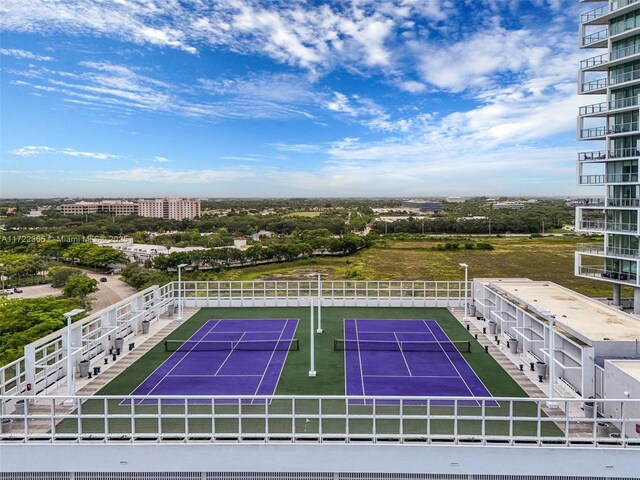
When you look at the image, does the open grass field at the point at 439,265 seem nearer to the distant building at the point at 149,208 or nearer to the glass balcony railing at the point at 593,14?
the glass balcony railing at the point at 593,14

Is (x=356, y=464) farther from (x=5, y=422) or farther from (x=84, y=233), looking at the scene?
(x=84, y=233)

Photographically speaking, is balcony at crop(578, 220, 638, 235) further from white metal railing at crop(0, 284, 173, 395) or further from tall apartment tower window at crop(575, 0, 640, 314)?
white metal railing at crop(0, 284, 173, 395)

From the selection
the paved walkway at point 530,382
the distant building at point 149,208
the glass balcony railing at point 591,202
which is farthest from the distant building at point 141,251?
the distant building at point 149,208

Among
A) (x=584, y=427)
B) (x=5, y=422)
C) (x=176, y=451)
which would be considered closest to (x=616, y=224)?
(x=584, y=427)

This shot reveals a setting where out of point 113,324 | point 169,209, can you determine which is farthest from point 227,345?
point 169,209

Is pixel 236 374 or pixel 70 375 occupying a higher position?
pixel 70 375

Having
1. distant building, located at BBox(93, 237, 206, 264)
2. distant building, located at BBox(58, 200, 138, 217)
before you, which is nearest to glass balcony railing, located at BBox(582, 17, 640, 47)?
distant building, located at BBox(93, 237, 206, 264)
